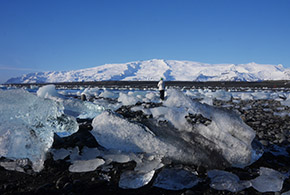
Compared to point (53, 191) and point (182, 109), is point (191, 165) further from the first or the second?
point (53, 191)

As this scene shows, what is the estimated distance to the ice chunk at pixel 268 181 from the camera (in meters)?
1.87

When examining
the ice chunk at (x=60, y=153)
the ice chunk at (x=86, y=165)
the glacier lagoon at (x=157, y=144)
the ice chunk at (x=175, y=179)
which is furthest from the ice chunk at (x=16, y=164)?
the ice chunk at (x=175, y=179)

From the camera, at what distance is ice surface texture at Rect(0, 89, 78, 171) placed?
2309 millimetres

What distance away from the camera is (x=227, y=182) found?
75.6 inches

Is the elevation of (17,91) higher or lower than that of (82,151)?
higher

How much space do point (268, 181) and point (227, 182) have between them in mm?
361

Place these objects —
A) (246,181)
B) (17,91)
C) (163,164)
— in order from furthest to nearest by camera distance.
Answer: (17,91), (163,164), (246,181)

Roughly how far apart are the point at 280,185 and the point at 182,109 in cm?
131

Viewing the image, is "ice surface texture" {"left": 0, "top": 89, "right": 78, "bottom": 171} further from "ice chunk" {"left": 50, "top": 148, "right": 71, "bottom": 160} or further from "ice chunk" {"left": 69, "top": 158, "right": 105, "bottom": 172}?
"ice chunk" {"left": 69, "top": 158, "right": 105, "bottom": 172}

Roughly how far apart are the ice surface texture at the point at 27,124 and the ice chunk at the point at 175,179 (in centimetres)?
117

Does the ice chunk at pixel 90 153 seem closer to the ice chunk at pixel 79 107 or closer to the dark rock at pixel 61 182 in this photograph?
the dark rock at pixel 61 182

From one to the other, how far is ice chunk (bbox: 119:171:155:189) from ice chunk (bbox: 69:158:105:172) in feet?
1.13

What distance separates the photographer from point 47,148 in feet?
7.81

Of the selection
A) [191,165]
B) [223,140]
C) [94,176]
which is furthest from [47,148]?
[223,140]
